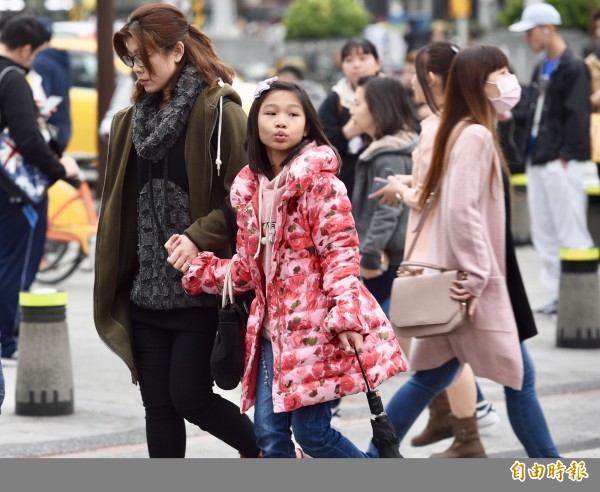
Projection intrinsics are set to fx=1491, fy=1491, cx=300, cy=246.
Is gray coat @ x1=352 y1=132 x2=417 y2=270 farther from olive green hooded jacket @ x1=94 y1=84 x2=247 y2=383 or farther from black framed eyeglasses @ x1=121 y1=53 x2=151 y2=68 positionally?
black framed eyeglasses @ x1=121 y1=53 x2=151 y2=68

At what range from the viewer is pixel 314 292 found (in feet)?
15.5

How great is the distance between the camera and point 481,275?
550 cm

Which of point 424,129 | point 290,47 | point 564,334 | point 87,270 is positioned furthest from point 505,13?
point 424,129

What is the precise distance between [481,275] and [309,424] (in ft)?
3.51

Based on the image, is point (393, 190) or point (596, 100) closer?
point (393, 190)

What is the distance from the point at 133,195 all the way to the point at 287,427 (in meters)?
1.02

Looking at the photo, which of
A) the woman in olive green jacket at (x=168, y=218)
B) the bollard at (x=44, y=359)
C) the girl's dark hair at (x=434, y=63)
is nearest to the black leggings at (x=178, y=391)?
the woman in olive green jacket at (x=168, y=218)

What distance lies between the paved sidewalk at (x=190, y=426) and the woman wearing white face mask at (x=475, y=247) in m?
0.89

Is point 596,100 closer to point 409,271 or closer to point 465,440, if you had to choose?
point 465,440

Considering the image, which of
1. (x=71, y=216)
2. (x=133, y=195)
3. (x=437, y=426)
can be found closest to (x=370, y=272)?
(x=437, y=426)

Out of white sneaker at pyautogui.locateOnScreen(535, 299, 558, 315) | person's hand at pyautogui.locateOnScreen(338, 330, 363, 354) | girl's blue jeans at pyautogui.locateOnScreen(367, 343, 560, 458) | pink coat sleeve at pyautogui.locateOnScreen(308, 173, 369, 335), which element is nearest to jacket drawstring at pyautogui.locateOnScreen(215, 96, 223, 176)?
pink coat sleeve at pyautogui.locateOnScreen(308, 173, 369, 335)

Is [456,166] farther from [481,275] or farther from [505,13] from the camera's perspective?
[505,13]

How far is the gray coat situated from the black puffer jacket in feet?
12.0

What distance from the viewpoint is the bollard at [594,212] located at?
13016 millimetres
